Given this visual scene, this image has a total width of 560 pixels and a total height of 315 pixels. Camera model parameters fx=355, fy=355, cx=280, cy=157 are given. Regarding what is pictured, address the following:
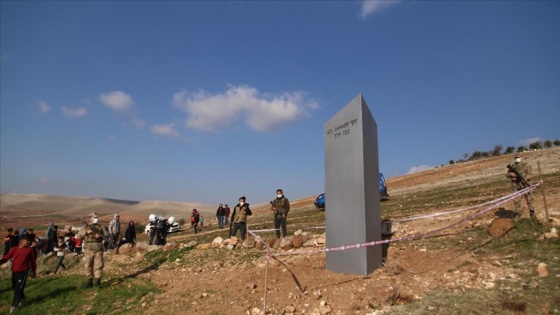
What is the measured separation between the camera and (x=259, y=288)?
8.09 meters

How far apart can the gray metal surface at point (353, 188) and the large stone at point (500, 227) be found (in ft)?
10.2

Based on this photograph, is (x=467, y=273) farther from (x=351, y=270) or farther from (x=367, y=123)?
(x=367, y=123)

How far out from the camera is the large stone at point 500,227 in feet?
28.7

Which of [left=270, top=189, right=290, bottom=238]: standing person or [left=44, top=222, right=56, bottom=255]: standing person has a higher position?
[left=270, top=189, right=290, bottom=238]: standing person

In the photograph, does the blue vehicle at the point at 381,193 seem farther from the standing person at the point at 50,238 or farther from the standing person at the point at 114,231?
the standing person at the point at 50,238

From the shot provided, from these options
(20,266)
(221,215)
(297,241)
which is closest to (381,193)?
(221,215)

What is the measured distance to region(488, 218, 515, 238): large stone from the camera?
8.74m

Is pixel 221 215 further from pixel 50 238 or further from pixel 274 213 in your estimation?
pixel 274 213

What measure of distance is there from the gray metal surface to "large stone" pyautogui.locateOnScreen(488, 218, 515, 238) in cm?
311

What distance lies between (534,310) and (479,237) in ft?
14.2

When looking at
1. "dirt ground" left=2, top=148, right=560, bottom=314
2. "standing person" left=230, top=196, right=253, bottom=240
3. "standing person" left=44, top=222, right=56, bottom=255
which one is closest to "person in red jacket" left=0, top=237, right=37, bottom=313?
"dirt ground" left=2, top=148, right=560, bottom=314

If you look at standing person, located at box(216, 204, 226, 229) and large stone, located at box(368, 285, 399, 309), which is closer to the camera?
large stone, located at box(368, 285, 399, 309)

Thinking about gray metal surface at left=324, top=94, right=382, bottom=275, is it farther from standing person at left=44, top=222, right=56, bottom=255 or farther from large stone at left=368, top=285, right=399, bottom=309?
standing person at left=44, top=222, right=56, bottom=255

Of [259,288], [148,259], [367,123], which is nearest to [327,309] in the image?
[259,288]
